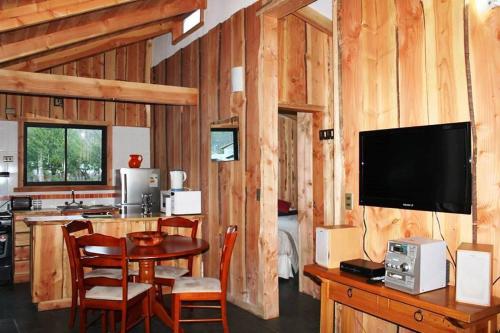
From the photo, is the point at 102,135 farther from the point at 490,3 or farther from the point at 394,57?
the point at 490,3

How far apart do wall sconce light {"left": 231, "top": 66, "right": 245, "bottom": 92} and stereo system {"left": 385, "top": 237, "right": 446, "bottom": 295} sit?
2463 mm

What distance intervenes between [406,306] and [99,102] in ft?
18.7

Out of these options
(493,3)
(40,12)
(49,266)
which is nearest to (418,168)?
(493,3)

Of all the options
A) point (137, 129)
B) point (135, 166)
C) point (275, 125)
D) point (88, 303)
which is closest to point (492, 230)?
point (275, 125)

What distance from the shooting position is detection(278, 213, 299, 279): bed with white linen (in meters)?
5.33

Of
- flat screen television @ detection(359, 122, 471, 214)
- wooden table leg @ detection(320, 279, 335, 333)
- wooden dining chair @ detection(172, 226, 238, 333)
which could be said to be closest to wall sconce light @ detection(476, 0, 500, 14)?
flat screen television @ detection(359, 122, 471, 214)

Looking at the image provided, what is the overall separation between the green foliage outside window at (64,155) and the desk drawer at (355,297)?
16.2ft

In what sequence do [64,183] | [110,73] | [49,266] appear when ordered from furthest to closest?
[110,73]
[64,183]
[49,266]

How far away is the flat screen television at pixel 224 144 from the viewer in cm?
453

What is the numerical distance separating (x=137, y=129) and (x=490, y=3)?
5.66 meters

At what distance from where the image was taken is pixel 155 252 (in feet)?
10.6

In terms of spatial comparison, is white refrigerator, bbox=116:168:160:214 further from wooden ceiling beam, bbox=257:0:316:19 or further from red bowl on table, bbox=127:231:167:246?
wooden ceiling beam, bbox=257:0:316:19

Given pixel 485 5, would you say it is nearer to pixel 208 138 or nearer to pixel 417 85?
pixel 417 85

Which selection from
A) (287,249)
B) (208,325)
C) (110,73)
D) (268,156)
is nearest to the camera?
(208,325)
